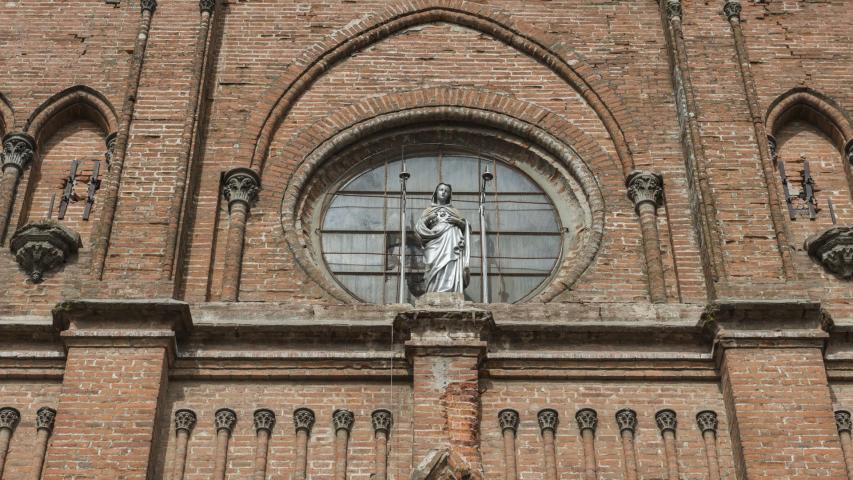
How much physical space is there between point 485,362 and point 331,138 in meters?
3.80

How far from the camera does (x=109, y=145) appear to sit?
609 inches

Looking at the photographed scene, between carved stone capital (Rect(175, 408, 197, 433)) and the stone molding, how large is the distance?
1.82 ft

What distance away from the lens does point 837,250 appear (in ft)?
46.3

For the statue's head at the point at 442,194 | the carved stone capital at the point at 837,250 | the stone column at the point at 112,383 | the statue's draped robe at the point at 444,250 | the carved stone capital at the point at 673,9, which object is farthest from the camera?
the carved stone capital at the point at 673,9

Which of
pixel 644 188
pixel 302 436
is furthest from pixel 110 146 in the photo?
pixel 644 188

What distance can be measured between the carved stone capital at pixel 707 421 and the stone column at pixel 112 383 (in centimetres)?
482

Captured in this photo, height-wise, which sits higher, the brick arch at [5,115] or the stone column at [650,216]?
the brick arch at [5,115]

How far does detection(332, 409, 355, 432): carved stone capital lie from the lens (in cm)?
1255

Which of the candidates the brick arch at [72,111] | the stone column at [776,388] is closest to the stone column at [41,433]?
the brick arch at [72,111]

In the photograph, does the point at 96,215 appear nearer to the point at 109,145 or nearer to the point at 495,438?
the point at 109,145

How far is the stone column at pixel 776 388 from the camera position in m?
12.0

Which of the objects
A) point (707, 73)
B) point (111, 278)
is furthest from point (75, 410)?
point (707, 73)

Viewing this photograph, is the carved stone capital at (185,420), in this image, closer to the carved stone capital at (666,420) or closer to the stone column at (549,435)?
the stone column at (549,435)

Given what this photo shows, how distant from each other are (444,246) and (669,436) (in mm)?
2914
